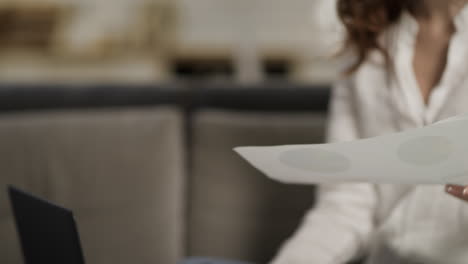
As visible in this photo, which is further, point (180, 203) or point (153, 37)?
point (153, 37)

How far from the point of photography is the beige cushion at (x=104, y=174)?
1113 millimetres

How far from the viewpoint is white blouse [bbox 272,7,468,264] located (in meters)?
0.72

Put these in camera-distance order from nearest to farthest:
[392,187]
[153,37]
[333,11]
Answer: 1. [392,187]
2. [333,11]
3. [153,37]

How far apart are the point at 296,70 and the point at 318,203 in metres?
2.95

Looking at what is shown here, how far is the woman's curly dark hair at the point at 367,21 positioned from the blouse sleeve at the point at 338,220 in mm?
65

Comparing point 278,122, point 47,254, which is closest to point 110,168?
point 278,122

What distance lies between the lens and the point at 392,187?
0.81 meters

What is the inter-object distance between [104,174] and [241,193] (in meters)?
0.32

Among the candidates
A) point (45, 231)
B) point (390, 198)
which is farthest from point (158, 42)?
point (45, 231)

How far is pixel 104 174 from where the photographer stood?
1.15m

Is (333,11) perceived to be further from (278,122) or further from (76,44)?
(76,44)

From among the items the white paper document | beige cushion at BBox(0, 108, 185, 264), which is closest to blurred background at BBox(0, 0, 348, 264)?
beige cushion at BBox(0, 108, 185, 264)

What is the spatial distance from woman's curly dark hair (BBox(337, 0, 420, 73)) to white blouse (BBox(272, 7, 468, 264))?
16mm

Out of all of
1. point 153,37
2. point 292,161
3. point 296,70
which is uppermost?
point 292,161
